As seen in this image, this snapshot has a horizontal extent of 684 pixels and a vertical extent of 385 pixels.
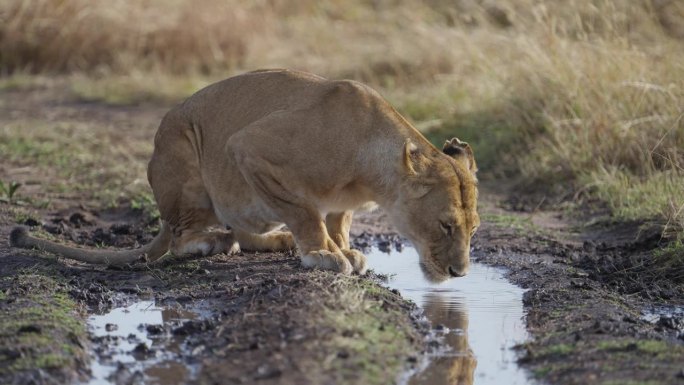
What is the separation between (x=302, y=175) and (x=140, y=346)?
1.58 meters

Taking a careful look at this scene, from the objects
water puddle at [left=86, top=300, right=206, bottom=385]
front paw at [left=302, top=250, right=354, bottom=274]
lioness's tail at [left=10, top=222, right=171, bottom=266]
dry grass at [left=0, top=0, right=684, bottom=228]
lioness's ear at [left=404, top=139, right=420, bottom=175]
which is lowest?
dry grass at [left=0, top=0, right=684, bottom=228]

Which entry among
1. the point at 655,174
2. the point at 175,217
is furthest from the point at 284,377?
the point at 655,174

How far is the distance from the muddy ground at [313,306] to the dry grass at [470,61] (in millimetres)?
722

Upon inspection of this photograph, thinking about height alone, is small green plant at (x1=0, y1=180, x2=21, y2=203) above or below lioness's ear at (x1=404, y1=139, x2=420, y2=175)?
below

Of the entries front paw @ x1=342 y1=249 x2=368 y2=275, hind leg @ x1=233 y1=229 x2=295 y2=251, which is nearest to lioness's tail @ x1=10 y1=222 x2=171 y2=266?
hind leg @ x1=233 y1=229 x2=295 y2=251

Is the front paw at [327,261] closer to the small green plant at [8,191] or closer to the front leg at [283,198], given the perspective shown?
the front leg at [283,198]

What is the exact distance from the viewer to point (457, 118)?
35.5 feet

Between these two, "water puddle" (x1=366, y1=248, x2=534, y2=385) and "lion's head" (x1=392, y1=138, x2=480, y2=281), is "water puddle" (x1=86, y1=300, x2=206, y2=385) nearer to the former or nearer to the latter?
"water puddle" (x1=366, y1=248, x2=534, y2=385)

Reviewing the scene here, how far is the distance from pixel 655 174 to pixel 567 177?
1019mm

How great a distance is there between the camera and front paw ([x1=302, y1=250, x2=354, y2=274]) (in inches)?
235

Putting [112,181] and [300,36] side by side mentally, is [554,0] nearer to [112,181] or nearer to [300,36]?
[300,36]

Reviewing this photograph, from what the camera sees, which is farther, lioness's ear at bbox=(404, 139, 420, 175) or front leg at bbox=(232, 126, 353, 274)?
front leg at bbox=(232, 126, 353, 274)

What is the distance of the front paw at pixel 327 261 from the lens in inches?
235

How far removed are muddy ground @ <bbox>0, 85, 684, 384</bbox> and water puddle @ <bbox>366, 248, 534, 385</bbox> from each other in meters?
0.09
